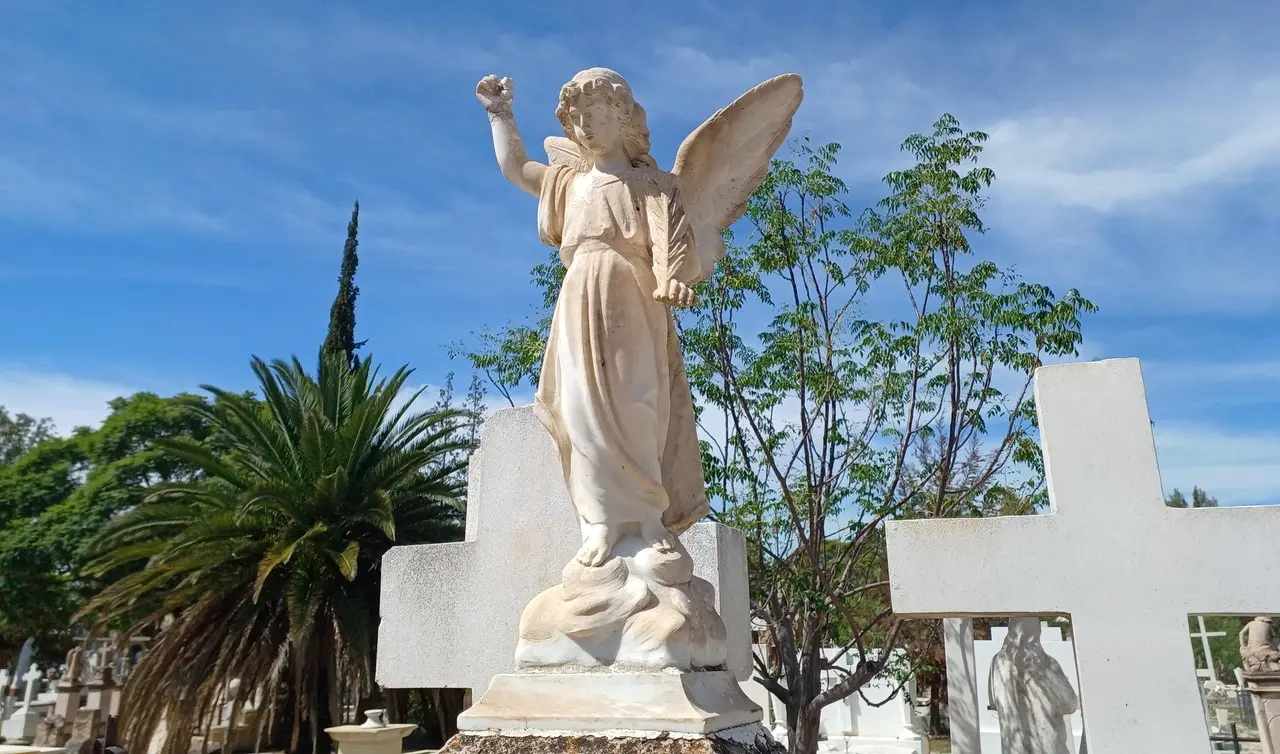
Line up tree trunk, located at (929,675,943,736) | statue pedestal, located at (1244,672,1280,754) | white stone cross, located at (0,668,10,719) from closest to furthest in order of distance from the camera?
statue pedestal, located at (1244,672,1280,754), tree trunk, located at (929,675,943,736), white stone cross, located at (0,668,10,719)

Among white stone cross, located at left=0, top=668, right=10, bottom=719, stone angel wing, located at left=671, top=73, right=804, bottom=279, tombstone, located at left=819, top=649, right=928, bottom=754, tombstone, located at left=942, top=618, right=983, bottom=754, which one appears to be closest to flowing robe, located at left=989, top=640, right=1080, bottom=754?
tombstone, located at left=942, top=618, right=983, bottom=754

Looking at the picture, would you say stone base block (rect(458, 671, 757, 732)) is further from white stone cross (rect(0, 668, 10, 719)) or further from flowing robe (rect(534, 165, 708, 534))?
white stone cross (rect(0, 668, 10, 719))

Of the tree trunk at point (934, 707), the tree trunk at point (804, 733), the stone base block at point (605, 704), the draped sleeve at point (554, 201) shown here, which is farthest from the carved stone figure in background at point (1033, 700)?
the tree trunk at point (934, 707)

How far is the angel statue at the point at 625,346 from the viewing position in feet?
8.16

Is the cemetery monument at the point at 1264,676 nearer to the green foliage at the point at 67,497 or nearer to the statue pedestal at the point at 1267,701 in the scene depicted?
the statue pedestal at the point at 1267,701

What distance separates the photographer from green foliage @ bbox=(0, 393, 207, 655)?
870 inches

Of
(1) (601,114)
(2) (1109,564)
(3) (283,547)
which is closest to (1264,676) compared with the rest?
(2) (1109,564)

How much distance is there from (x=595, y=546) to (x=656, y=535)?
0.19 metres

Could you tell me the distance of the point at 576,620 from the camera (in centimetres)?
246

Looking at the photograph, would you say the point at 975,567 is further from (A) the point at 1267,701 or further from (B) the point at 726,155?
(A) the point at 1267,701

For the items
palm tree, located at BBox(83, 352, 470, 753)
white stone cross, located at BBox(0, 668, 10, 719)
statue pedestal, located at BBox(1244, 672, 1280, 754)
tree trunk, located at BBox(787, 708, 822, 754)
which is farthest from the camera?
white stone cross, located at BBox(0, 668, 10, 719)

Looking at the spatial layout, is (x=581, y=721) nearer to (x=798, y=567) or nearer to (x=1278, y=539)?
(x=1278, y=539)

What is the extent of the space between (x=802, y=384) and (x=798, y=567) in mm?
1742

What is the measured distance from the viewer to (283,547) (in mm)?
11039
